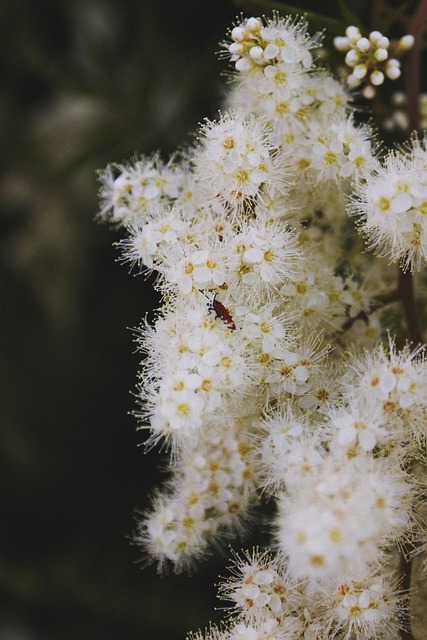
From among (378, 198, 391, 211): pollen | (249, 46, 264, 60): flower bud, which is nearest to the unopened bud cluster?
(249, 46, 264, 60): flower bud

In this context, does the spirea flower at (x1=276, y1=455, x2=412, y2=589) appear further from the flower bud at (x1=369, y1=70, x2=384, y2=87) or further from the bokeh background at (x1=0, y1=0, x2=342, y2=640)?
the bokeh background at (x1=0, y1=0, x2=342, y2=640)

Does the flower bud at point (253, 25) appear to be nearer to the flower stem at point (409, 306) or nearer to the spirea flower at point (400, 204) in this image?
the spirea flower at point (400, 204)

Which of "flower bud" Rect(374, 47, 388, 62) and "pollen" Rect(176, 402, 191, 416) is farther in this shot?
"flower bud" Rect(374, 47, 388, 62)

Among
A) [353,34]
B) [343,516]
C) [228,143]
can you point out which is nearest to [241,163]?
[228,143]

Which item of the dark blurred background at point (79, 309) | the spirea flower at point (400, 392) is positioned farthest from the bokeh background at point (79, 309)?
the spirea flower at point (400, 392)

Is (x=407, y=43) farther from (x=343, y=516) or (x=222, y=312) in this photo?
(x=343, y=516)

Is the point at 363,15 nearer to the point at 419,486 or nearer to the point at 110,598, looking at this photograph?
the point at 419,486

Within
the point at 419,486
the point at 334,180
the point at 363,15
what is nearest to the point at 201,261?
the point at 334,180
